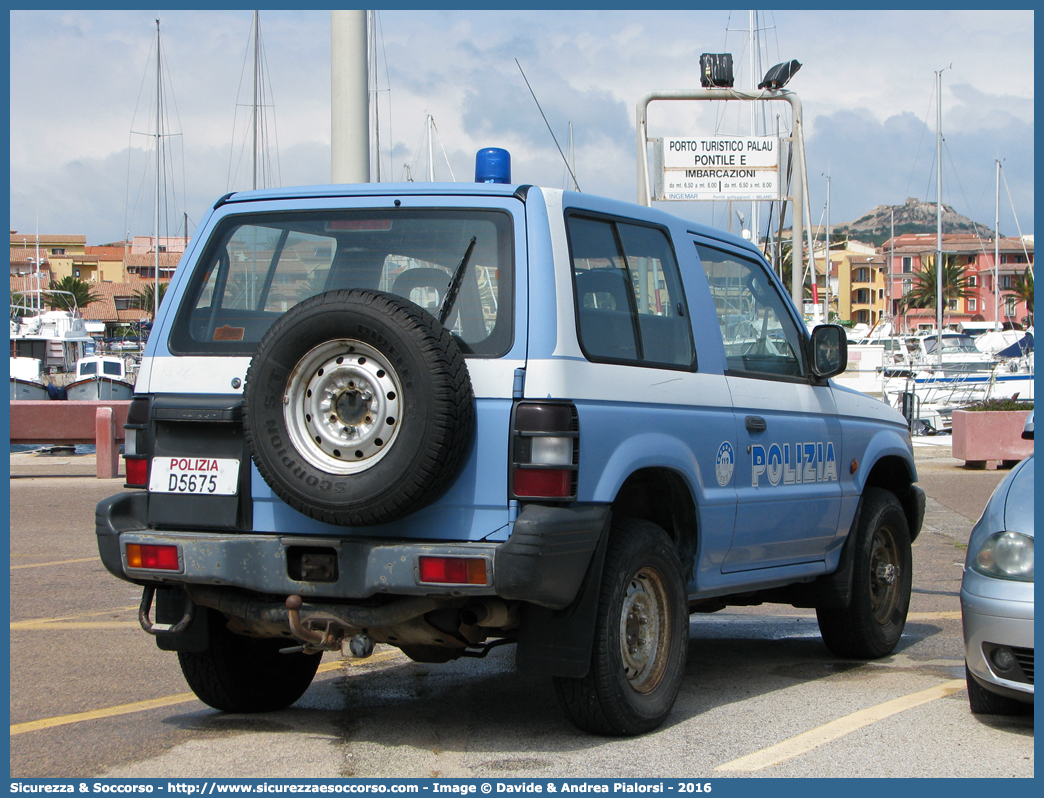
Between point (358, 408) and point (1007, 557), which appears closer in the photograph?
point (358, 408)

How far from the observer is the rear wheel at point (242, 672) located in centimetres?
526

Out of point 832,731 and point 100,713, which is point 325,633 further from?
point 832,731

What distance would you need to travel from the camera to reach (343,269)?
4992 mm

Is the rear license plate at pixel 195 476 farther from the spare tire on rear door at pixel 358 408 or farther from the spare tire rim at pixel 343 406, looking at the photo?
the spare tire rim at pixel 343 406

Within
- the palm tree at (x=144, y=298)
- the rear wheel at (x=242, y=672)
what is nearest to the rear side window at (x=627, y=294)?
the rear wheel at (x=242, y=672)

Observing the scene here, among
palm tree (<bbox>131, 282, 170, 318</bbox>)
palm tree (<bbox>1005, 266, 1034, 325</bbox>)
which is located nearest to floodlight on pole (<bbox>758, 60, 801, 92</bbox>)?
palm tree (<bbox>131, 282, 170, 318</bbox>)

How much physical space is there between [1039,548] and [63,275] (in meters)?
105

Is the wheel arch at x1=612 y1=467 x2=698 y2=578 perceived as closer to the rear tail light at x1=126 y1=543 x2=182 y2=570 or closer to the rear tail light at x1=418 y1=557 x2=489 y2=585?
the rear tail light at x1=418 y1=557 x2=489 y2=585

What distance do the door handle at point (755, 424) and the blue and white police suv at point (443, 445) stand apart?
1 cm

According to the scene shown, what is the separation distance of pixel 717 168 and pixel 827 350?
9.62 metres

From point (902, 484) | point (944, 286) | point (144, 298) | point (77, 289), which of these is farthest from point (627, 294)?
point (944, 286)

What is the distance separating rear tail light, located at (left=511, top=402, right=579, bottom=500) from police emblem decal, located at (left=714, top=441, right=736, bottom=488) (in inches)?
48.4

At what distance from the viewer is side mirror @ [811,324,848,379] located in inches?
250
